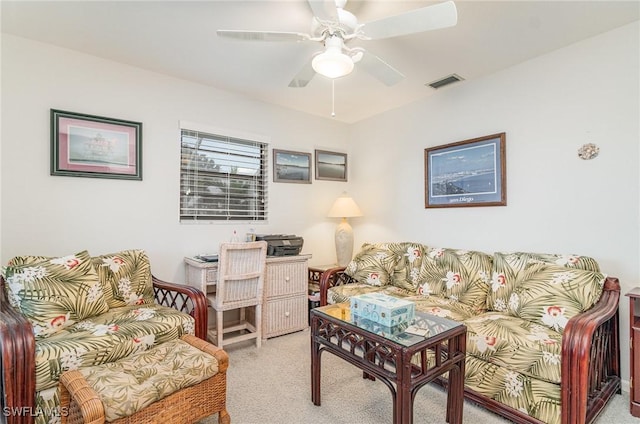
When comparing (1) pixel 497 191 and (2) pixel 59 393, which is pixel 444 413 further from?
(2) pixel 59 393

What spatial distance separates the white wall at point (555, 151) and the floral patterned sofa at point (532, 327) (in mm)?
255

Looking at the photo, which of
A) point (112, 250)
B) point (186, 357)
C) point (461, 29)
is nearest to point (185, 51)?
point (112, 250)

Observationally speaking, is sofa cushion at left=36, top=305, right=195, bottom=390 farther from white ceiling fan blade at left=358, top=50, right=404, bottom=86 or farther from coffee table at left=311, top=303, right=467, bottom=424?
white ceiling fan blade at left=358, top=50, right=404, bottom=86

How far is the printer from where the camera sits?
3.15 m

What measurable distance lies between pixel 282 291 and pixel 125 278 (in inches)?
53.7

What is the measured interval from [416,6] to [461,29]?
0.47 meters

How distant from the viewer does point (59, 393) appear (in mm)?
1582

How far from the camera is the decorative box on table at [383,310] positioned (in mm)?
1685

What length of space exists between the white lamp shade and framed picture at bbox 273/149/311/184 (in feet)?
1.49

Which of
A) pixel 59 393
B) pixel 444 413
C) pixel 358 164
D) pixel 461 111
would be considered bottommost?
pixel 444 413

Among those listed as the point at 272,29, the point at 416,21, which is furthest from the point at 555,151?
the point at 272,29

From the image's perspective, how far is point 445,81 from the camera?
9.85 feet

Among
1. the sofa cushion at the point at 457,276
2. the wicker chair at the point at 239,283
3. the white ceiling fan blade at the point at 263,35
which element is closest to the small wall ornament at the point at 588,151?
the sofa cushion at the point at 457,276

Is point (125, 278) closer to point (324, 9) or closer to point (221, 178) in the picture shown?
point (221, 178)
